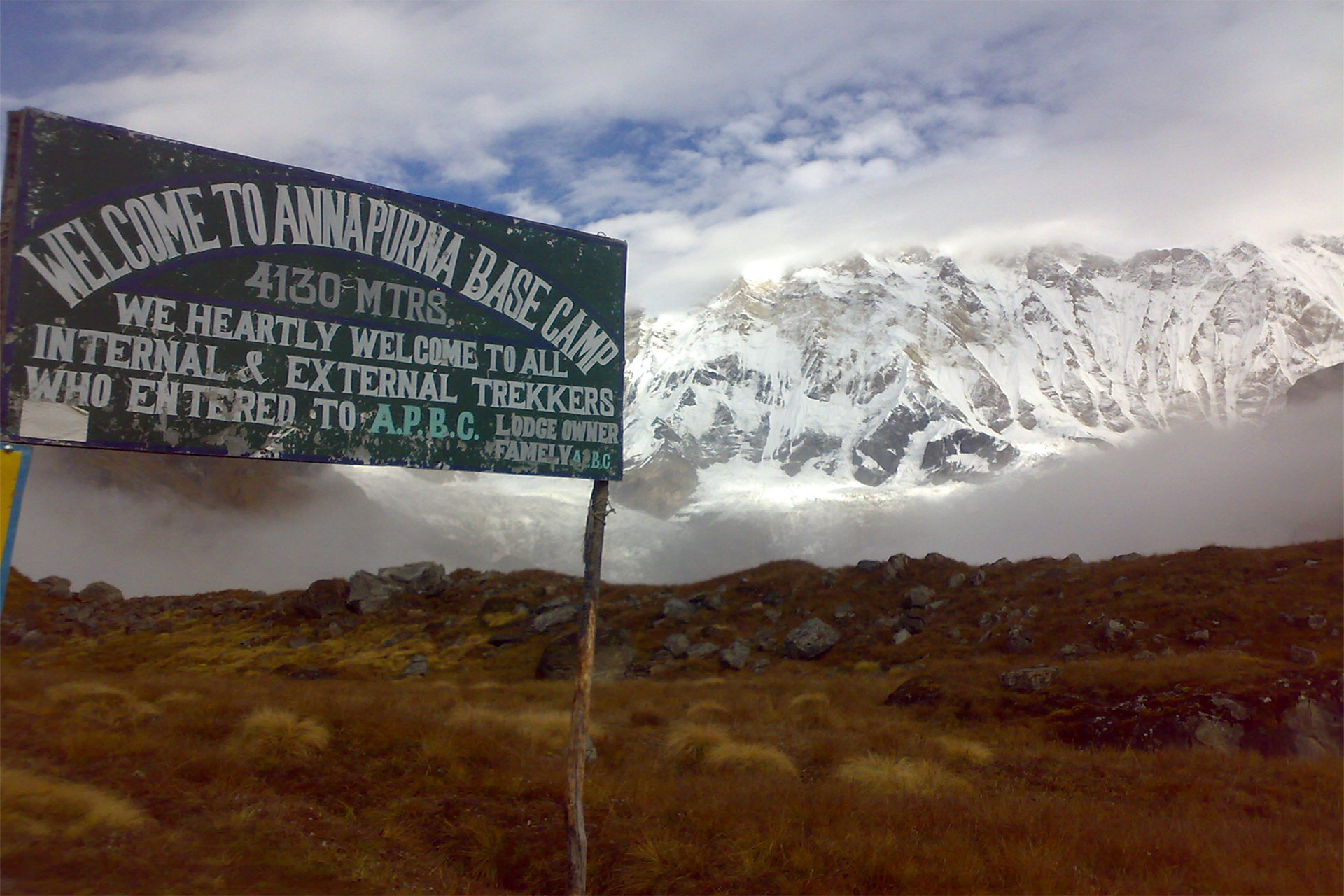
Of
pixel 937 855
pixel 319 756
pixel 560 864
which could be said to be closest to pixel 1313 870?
pixel 937 855

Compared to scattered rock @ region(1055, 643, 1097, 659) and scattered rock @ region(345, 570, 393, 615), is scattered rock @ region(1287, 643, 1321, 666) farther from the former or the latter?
scattered rock @ region(345, 570, 393, 615)

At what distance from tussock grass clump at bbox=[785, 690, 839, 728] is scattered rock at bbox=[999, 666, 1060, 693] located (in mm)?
4483

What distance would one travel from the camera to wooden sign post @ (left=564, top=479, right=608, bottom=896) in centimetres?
584

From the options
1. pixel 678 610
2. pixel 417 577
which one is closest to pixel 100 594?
pixel 417 577

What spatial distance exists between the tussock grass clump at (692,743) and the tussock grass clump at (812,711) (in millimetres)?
3693

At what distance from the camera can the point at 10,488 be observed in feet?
13.9

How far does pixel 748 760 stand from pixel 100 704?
10.4 meters

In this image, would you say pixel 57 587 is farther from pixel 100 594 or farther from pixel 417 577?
pixel 417 577

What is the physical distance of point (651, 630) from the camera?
39656 mm

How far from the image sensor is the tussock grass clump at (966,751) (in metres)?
12.5

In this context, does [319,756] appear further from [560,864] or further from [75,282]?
[75,282]

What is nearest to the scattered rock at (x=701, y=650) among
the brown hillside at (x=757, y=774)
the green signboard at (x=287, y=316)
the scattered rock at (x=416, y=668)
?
the brown hillside at (x=757, y=774)

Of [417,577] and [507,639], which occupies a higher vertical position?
[417,577]

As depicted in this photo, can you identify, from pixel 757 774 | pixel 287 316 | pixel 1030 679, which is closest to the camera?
pixel 287 316
